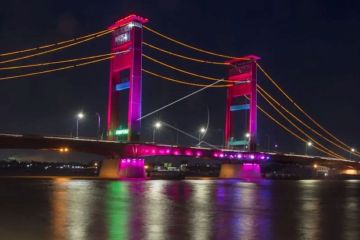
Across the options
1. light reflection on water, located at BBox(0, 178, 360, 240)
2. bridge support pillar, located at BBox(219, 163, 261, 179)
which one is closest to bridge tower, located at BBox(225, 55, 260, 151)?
bridge support pillar, located at BBox(219, 163, 261, 179)

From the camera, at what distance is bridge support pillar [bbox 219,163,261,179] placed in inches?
3782

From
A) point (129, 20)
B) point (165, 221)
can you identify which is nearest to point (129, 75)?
point (129, 20)

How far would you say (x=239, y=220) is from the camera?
737 inches

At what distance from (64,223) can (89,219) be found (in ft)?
4.22

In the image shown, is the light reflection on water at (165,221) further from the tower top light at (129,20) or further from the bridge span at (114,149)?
the tower top light at (129,20)

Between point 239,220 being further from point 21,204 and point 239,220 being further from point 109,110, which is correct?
point 109,110

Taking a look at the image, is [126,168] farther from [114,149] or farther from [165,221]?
[165,221]

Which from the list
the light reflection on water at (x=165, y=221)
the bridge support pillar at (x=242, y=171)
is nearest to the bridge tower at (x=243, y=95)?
the bridge support pillar at (x=242, y=171)

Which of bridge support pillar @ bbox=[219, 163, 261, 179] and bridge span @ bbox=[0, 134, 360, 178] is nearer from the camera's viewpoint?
bridge span @ bbox=[0, 134, 360, 178]

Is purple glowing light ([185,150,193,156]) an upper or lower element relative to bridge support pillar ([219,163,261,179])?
upper

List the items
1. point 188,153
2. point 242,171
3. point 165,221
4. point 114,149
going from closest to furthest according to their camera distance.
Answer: point 165,221 < point 114,149 < point 188,153 < point 242,171

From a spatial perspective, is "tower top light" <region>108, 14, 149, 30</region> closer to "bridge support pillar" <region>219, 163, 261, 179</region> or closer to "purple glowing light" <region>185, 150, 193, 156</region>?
"purple glowing light" <region>185, 150, 193, 156</region>

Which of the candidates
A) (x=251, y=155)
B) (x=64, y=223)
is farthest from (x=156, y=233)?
(x=251, y=155)

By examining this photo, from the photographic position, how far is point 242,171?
96.8 meters
